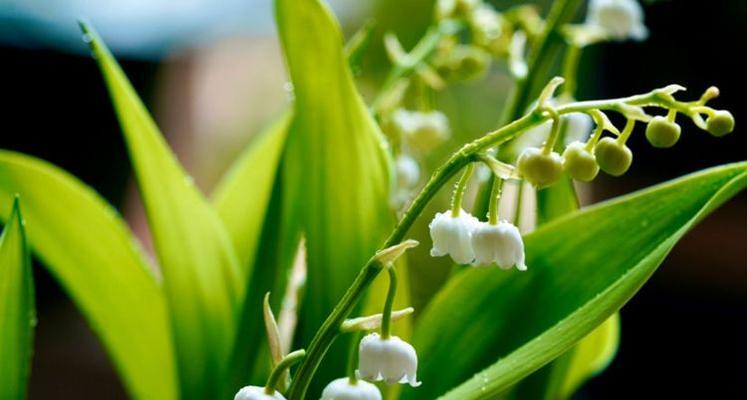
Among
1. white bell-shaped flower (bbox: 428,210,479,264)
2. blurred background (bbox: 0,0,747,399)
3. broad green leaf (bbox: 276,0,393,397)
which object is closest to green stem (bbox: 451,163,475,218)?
white bell-shaped flower (bbox: 428,210,479,264)

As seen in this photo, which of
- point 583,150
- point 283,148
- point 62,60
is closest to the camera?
point 583,150

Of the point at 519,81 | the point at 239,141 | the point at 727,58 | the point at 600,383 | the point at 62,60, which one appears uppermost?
the point at 519,81

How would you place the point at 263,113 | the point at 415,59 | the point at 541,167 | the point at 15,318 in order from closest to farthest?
the point at 541,167, the point at 15,318, the point at 415,59, the point at 263,113

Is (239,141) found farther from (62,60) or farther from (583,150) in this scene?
(583,150)

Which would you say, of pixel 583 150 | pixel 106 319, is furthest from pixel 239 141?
pixel 583 150

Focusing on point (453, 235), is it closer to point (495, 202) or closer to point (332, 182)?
point (495, 202)

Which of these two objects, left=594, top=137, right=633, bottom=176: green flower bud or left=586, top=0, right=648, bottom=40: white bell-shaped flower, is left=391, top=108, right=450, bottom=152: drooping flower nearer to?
left=586, top=0, right=648, bottom=40: white bell-shaped flower

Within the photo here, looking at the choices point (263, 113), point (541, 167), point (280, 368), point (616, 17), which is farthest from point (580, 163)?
point (263, 113)
